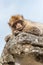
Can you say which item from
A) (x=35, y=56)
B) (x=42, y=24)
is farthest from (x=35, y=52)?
(x=42, y=24)

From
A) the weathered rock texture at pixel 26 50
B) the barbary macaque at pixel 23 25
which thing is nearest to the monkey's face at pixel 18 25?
the barbary macaque at pixel 23 25

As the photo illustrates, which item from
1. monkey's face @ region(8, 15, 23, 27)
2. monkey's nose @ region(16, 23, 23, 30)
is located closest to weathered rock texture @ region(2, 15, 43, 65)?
monkey's nose @ region(16, 23, 23, 30)

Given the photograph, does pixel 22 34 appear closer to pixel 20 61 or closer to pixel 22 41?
pixel 22 41

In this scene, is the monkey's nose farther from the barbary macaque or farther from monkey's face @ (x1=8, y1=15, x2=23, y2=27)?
monkey's face @ (x1=8, y1=15, x2=23, y2=27)

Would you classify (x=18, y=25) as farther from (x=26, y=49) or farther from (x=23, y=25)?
(x=26, y=49)

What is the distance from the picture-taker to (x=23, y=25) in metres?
5.31

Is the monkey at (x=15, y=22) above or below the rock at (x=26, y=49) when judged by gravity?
above

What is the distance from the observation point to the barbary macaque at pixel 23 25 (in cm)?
493

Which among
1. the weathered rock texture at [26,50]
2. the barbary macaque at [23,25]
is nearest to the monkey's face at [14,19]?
the barbary macaque at [23,25]

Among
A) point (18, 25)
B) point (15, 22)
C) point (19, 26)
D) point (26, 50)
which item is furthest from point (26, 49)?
point (15, 22)

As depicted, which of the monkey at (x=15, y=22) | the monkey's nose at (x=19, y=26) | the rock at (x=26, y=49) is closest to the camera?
the rock at (x=26, y=49)

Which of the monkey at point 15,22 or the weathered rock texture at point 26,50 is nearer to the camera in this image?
the weathered rock texture at point 26,50

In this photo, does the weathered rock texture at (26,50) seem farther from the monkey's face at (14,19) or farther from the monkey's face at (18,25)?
the monkey's face at (14,19)

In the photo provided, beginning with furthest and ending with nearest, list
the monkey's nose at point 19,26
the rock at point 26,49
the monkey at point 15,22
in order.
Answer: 1. the monkey at point 15,22
2. the monkey's nose at point 19,26
3. the rock at point 26,49
